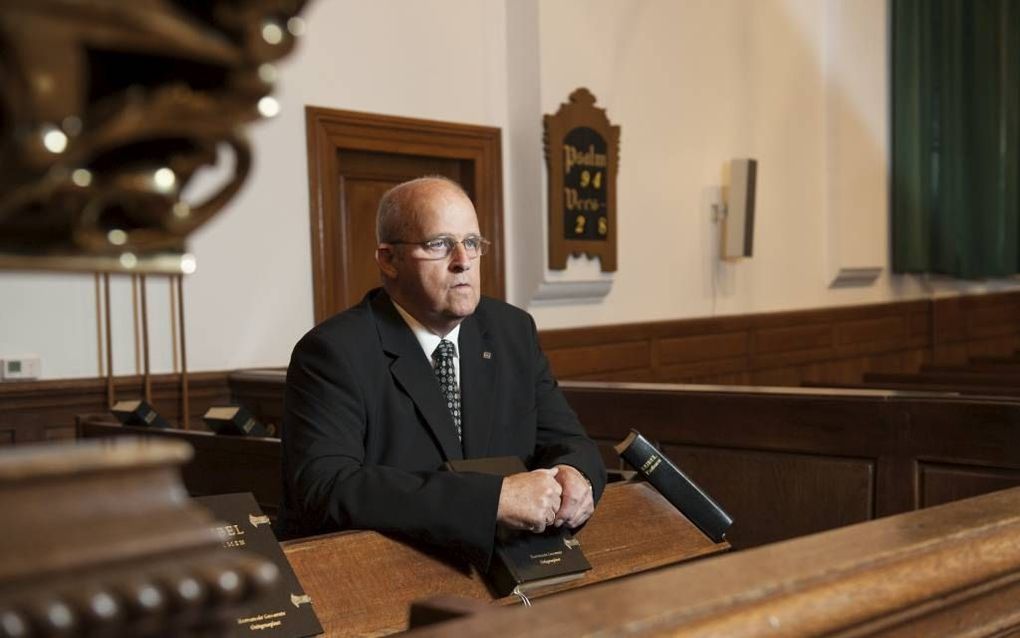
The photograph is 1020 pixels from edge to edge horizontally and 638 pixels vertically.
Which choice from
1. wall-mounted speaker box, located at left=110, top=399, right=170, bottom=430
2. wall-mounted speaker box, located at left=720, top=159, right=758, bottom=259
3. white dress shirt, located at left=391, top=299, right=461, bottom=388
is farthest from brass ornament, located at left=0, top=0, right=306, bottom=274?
wall-mounted speaker box, located at left=720, top=159, right=758, bottom=259

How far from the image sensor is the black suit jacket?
282cm

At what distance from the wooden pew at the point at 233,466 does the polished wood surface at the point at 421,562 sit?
186 centimetres

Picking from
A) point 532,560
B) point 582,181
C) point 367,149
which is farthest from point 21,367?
point 532,560

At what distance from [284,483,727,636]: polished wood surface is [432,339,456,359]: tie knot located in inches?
21.5

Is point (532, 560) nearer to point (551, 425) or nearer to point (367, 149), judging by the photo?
point (551, 425)

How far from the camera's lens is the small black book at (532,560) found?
9.00 ft

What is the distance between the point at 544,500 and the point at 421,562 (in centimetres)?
32

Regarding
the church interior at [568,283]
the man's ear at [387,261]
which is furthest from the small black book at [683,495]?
the man's ear at [387,261]

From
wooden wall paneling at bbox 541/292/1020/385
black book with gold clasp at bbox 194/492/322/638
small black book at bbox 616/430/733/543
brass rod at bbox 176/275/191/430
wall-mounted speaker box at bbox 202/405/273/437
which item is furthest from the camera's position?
wooden wall paneling at bbox 541/292/1020/385

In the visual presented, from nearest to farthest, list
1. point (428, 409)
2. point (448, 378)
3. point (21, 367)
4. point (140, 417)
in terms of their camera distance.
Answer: point (428, 409) < point (448, 378) < point (140, 417) < point (21, 367)

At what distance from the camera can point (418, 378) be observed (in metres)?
3.21

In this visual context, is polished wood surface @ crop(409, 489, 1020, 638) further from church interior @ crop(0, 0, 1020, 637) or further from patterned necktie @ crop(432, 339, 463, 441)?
patterned necktie @ crop(432, 339, 463, 441)

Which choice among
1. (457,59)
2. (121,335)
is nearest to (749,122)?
(457,59)

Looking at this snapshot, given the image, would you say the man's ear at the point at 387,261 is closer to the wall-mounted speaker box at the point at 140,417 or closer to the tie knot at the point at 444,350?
the tie knot at the point at 444,350
